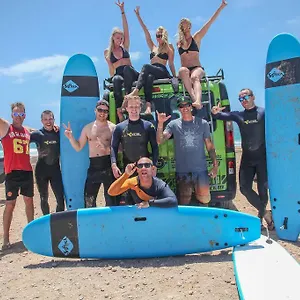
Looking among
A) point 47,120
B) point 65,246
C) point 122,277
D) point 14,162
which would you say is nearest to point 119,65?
point 47,120

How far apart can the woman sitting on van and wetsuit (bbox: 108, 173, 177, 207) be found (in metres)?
1.47

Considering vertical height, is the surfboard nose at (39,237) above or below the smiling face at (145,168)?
below

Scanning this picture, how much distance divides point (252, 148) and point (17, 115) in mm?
3609

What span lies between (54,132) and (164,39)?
240 cm

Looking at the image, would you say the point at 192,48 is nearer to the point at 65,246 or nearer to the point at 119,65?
the point at 119,65

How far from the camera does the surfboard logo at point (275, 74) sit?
548 centimetres

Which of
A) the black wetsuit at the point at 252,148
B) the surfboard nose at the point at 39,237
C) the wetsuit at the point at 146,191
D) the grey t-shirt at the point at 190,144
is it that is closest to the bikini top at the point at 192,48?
the black wetsuit at the point at 252,148

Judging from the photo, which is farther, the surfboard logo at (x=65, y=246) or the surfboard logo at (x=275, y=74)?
the surfboard logo at (x=275, y=74)

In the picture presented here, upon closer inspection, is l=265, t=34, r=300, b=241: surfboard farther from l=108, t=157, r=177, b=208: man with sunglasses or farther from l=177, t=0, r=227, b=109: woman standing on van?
l=108, t=157, r=177, b=208: man with sunglasses

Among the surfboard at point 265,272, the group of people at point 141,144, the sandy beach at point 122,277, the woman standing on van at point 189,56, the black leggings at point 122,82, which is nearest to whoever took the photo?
the surfboard at point 265,272

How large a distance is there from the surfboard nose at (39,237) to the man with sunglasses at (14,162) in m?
1.00

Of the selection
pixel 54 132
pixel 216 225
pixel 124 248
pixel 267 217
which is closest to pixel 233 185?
pixel 267 217

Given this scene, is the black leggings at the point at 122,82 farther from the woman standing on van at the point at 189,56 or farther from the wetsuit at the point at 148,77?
the woman standing on van at the point at 189,56

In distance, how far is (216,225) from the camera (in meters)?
4.41
